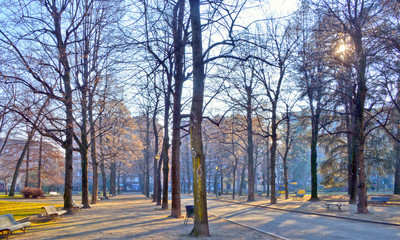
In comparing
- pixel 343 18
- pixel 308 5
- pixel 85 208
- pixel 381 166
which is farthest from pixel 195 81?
pixel 381 166

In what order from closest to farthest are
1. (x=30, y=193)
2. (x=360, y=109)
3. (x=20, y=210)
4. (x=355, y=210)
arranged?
(x=360, y=109) < (x=20, y=210) < (x=355, y=210) < (x=30, y=193)

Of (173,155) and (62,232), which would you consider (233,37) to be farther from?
(62,232)

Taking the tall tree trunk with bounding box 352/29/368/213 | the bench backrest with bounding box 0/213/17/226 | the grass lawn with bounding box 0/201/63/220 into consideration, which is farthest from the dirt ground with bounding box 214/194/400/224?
the grass lawn with bounding box 0/201/63/220

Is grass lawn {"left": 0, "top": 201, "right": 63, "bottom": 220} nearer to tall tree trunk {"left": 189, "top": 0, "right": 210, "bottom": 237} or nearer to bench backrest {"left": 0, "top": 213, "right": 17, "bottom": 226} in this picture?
bench backrest {"left": 0, "top": 213, "right": 17, "bottom": 226}

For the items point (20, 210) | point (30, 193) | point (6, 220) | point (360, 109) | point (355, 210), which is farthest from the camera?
point (30, 193)

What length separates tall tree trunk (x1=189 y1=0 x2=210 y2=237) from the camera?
10.7 metres

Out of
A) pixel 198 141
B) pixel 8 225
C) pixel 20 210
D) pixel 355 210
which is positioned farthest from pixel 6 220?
pixel 355 210

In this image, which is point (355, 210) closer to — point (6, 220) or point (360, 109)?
point (360, 109)

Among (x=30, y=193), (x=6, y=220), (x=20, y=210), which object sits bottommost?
(x=30, y=193)

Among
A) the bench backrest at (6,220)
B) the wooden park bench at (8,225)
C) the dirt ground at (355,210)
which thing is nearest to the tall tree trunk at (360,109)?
the dirt ground at (355,210)

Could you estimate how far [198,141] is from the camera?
11.1 metres

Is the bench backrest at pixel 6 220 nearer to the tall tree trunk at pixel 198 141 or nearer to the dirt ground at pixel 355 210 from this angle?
the tall tree trunk at pixel 198 141

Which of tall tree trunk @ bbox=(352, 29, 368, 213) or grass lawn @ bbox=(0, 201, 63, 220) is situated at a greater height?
tall tree trunk @ bbox=(352, 29, 368, 213)

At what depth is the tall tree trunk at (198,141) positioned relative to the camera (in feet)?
35.1
